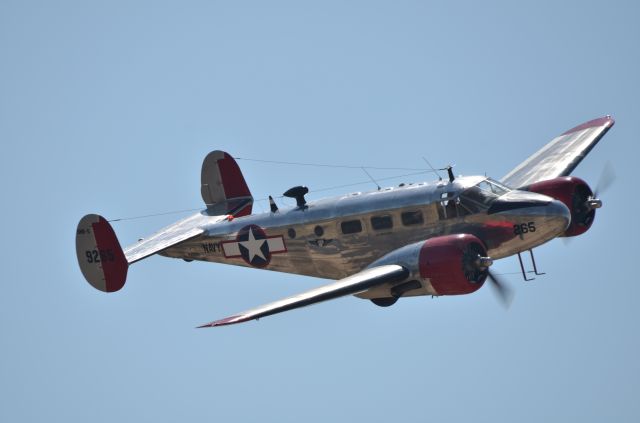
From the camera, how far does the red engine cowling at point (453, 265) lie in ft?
99.7

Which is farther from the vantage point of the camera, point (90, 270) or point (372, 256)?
point (90, 270)

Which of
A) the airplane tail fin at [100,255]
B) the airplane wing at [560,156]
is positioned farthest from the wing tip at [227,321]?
the airplane wing at [560,156]

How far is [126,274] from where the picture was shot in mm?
35375

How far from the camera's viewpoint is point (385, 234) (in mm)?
32875

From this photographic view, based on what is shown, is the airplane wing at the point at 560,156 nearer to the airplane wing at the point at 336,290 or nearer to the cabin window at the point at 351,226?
the cabin window at the point at 351,226

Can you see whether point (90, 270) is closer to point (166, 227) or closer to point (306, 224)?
point (166, 227)

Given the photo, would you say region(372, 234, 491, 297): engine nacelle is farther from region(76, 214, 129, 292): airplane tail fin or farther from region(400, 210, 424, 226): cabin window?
region(76, 214, 129, 292): airplane tail fin

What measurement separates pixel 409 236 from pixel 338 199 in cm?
241

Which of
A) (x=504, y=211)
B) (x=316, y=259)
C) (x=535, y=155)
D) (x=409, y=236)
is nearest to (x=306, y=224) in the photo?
(x=316, y=259)

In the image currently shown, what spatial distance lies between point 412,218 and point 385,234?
80cm

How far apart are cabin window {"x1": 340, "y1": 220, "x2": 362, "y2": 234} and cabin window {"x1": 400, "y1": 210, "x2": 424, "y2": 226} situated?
1224 mm

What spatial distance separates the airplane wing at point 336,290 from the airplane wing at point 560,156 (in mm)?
5822

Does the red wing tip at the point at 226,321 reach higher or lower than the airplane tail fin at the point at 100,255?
lower

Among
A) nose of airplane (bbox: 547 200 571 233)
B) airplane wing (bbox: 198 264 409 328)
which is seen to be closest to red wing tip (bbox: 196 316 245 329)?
airplane wing (bbox: 198 264 409 328)
